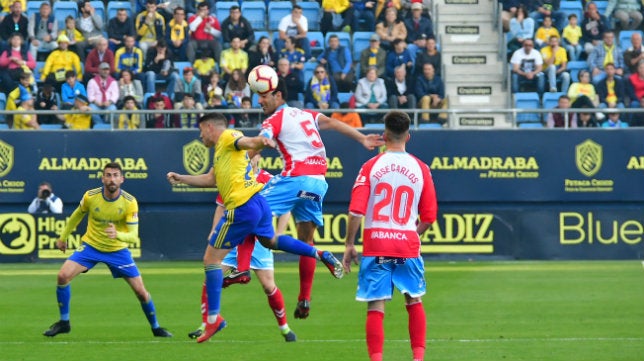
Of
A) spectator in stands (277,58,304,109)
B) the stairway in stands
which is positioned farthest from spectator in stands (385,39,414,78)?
spectator in stands (277,58,304,109)

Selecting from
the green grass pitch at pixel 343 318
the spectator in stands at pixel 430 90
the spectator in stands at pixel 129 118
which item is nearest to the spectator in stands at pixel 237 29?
the spectator in stands at pixel 129 118

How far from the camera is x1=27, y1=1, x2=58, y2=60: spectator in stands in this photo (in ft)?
90.4

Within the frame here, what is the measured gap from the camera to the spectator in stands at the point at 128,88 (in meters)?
26.0

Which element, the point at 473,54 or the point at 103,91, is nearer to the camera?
the point at 103,91

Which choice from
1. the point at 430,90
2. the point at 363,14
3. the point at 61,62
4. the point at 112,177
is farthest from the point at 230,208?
the point at 363,14

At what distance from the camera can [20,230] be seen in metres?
25.5

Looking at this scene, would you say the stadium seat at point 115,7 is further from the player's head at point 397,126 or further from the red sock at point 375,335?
the red sock at point 375,335

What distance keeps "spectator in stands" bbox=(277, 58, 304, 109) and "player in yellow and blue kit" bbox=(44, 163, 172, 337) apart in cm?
1144

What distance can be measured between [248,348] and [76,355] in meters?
1.72

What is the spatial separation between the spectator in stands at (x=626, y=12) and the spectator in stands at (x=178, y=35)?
9.66 meters

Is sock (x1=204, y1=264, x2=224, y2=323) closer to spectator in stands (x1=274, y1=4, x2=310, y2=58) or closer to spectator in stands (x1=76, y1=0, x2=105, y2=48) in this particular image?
spectator in stands (x1=274, y1=4, x2=310, y2=58)

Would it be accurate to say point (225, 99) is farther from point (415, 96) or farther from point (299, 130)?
point (299, 130)

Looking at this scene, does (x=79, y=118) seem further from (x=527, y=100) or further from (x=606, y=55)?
(x=606, y=55)

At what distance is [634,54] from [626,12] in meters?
A: 2.06
